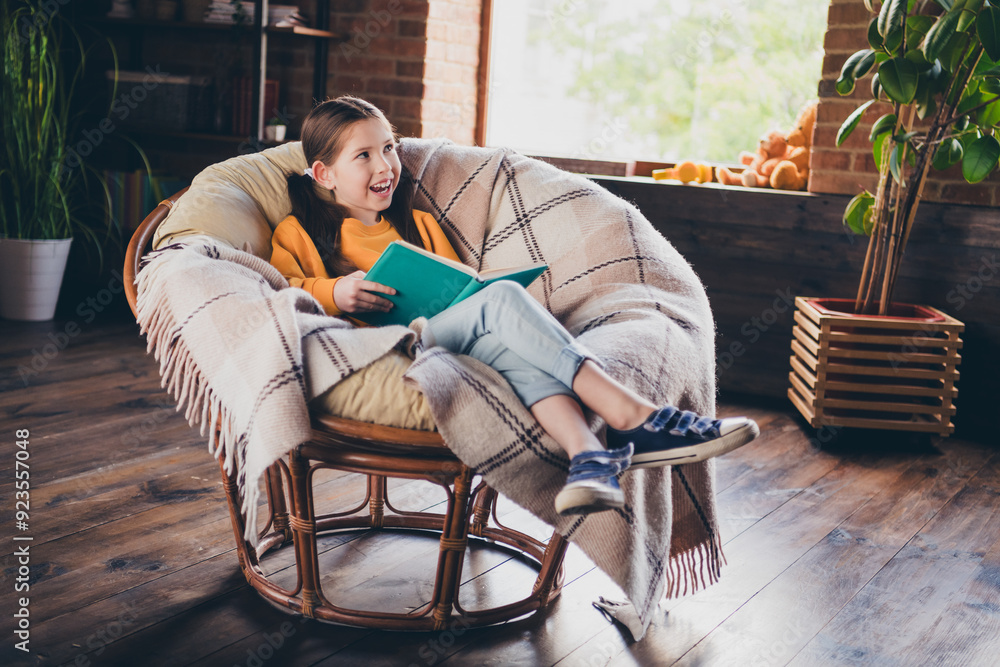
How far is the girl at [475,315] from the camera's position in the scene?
132 centimetres

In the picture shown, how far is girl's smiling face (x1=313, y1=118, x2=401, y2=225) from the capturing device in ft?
6.12

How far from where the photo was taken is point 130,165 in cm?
400

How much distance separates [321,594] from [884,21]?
80.7 inches

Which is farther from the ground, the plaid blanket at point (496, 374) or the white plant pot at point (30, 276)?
the plaid blanket at point (496, 374)

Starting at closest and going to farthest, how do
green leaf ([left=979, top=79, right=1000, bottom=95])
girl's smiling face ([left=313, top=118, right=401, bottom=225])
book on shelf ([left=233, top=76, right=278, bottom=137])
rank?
girl's smiling face ([left=313, top=118, right=401, bottom=225])
green leaf ([left=979, top=79, right=1000, bottom=95])
book on shelf ([left=233, top=76, right=278, bottom=137])

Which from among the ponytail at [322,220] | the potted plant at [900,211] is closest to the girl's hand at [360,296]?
the ponytail at [322,220]

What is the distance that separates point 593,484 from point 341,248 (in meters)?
0.93

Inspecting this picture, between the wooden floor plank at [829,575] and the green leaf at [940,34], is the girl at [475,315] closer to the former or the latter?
the wooden floor plank at [829,575]

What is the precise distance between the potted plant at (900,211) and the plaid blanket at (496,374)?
1.05m

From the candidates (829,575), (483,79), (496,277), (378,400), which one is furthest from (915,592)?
(483,79)

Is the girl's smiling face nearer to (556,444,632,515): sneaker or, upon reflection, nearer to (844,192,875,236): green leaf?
(556,444,632,515): sneaker

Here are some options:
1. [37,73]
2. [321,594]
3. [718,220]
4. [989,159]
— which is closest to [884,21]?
[989,159]

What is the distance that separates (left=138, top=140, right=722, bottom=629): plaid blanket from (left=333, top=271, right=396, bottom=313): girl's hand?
4.0 inches

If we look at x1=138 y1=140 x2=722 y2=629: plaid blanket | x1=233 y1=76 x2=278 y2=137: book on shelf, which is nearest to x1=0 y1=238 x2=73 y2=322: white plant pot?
x1=233 y1=76 x2=278 y2=137: book on shelf
